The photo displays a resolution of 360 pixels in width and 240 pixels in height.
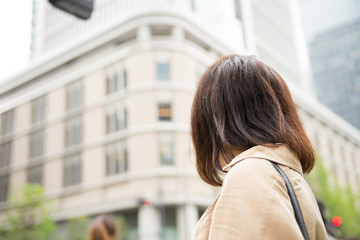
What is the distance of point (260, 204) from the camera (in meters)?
0.90

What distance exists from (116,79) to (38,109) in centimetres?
723

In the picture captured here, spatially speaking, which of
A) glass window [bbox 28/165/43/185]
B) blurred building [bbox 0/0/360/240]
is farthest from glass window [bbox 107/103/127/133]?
glass window [bbox 28/165/43/185]

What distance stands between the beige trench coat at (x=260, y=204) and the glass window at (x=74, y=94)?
85.7 feet

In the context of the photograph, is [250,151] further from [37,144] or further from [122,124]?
[37,144]

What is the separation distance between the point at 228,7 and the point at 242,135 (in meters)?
3.68

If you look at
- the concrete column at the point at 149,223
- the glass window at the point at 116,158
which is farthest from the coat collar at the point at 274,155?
the glass window at the point at 116,158

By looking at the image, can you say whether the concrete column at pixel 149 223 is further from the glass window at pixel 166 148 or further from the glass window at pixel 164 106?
the glass window at pixel 164 106

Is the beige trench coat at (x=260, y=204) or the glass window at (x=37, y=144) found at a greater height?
the glass window at (x=37, y=144)

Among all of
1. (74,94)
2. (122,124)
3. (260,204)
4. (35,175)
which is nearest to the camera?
(260,204)

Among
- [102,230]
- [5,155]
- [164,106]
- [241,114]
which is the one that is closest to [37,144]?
[5,155]

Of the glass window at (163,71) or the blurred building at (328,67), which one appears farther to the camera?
the glass window at (163,71)

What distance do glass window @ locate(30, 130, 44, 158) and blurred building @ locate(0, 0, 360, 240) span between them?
0.07m

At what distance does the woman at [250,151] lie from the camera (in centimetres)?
90

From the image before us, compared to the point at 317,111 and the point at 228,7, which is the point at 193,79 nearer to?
the point at 317,111
